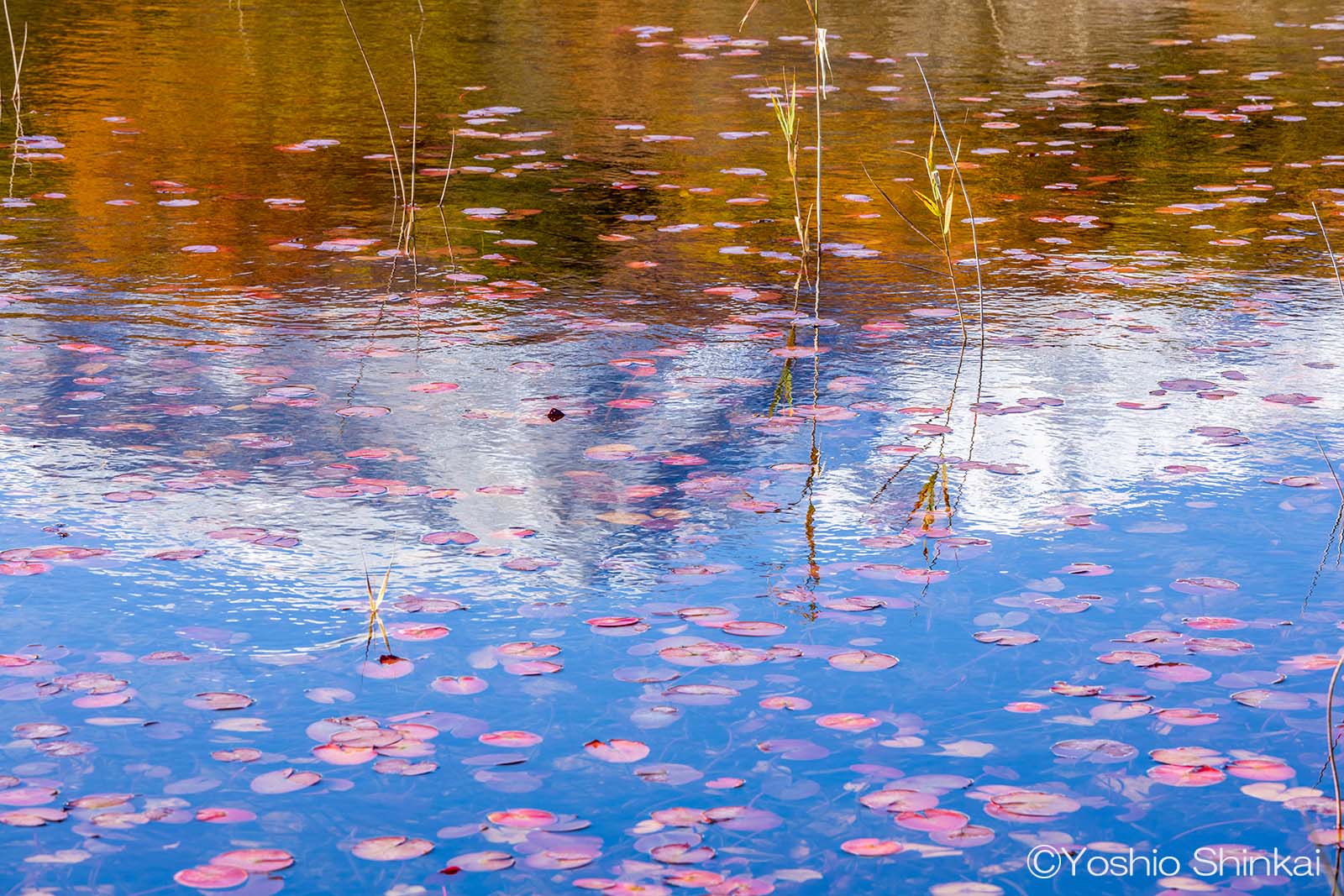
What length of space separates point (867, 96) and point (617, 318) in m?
4.97

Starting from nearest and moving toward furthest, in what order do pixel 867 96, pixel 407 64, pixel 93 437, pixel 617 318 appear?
pixel 93 437
pixel 617 318
pixel 867 96
pixel 407 64

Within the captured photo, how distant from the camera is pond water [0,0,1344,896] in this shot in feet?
9.95

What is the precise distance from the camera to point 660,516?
445 centimetres

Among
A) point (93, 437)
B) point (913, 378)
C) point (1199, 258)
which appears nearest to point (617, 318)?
point (913, 378)

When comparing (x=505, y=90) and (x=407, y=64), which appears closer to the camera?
(x=505, y=90)

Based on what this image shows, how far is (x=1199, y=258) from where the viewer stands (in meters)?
7.12

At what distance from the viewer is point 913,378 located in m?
5.59

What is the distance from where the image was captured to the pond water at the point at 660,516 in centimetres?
303

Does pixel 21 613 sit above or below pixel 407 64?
below

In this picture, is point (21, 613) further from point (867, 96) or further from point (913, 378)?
point (867, 96)

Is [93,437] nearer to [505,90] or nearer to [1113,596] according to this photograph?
[1113,596]

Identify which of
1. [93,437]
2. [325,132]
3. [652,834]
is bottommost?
[652,834]

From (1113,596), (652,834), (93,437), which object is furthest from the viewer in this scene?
(93,437)

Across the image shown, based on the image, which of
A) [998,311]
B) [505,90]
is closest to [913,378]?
[998,311]
